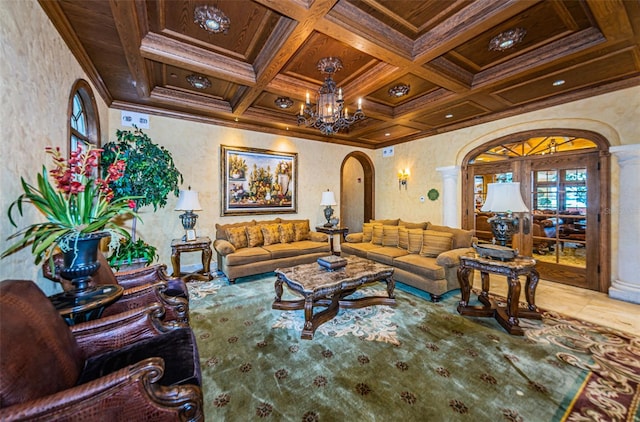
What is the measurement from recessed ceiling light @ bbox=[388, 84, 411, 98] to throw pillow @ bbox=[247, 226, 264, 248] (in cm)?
334

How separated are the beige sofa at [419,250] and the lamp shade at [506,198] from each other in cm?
91

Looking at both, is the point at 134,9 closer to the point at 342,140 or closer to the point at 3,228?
the point at 3,228

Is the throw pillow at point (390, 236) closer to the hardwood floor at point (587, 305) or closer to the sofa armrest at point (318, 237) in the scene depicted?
the sofa armrest at point (318, 237)

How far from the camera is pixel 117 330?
1.48m

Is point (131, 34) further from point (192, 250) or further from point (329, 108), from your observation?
point (192, 250)

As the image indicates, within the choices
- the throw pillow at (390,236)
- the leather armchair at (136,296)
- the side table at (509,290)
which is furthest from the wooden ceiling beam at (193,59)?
the side table at (509,290)

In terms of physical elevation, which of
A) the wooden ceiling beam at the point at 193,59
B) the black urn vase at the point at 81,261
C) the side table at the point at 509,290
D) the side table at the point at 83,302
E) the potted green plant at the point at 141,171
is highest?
the wooden ceiling beam at the point at 193,59

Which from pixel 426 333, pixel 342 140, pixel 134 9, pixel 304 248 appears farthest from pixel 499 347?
pixel 342 140

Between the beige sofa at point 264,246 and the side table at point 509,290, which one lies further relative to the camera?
the beige sofa at point 264,246

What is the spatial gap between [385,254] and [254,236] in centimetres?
242

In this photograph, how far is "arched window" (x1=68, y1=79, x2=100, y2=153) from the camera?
281cm

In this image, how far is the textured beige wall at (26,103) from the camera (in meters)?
1.46

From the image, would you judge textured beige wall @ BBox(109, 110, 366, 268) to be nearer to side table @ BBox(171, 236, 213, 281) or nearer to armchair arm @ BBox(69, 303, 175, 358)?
side table @ BBox(171, 236, 213, 281)

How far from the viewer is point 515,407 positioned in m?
1.63
